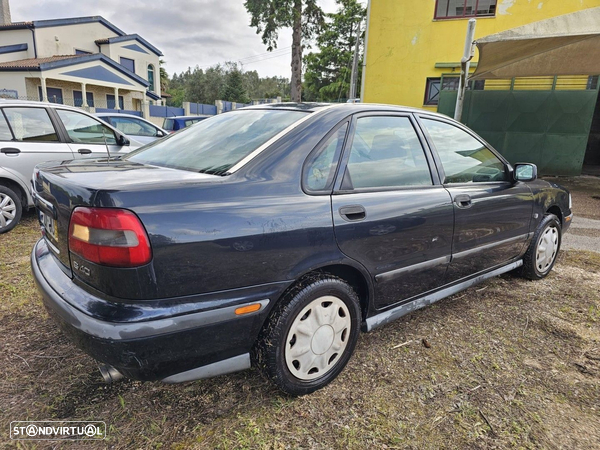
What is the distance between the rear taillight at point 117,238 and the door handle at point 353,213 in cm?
102

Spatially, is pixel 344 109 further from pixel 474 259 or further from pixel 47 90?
pixel 47 90

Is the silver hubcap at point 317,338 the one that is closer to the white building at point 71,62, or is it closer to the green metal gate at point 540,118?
the green metal gate at point 540,118

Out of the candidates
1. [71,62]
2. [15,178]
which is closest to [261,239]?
[15,178]

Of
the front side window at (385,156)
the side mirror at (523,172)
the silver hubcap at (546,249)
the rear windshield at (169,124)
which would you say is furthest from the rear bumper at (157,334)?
the rear windshield at (169,124)

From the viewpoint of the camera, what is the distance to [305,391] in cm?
216

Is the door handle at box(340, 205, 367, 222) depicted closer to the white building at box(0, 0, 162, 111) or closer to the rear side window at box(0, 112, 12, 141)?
the rear side window at box(0, 112, 12, 141)

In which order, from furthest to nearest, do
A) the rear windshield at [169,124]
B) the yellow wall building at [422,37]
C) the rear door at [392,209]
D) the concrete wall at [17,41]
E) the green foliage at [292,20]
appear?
1. the concrete wall at [17,41]
2. the green foliage at [292,20]
3. the rear windshield at [169,124]
4. the yellow wall building at [422,37]
5. the rear door at [392,209]

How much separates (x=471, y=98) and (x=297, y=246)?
11282 millimetres

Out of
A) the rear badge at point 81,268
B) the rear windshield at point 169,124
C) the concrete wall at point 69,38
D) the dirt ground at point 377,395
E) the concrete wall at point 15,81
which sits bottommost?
the dirt ground at point 377,395

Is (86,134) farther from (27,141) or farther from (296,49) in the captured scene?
(296,49)

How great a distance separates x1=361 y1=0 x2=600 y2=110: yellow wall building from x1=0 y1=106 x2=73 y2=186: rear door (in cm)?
1058

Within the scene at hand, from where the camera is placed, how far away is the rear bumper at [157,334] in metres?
1.58

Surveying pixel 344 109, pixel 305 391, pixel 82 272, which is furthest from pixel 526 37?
pixel 82 272

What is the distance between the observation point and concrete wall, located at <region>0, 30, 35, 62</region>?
23.9 m
